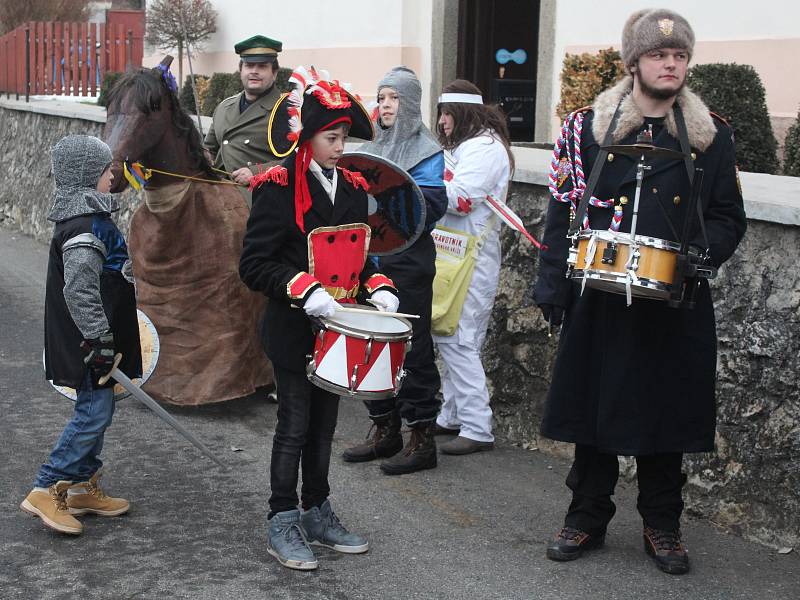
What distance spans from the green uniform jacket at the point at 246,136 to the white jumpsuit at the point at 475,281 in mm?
1443

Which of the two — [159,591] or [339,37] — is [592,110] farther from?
[339,37]

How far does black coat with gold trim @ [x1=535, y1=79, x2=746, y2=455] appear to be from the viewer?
452cm

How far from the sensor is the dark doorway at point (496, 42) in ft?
53.7

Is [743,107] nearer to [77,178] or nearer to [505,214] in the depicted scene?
[505,214]

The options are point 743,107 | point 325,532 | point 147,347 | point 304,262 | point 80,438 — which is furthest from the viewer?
point 743,107

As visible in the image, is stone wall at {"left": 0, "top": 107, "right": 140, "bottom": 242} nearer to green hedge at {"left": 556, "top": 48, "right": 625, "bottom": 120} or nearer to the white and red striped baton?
green hedge at {"left": 556, "top": 48, "right": 625, "bottom": 120}

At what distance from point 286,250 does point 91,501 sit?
1.48 m

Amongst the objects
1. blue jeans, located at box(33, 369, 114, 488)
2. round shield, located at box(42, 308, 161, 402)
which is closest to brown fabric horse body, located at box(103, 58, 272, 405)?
round shield, located at box(42, 308, 161, 402)

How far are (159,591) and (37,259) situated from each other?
8.76 metres

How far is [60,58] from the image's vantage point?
67.1ft

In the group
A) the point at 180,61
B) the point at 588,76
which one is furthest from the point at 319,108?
the point at 180,61

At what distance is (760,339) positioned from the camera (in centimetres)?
526

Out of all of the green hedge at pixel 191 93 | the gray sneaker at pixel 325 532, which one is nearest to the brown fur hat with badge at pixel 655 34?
the gray sneaker at pixel 325 532

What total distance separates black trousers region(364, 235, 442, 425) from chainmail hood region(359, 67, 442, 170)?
40 centimetres
